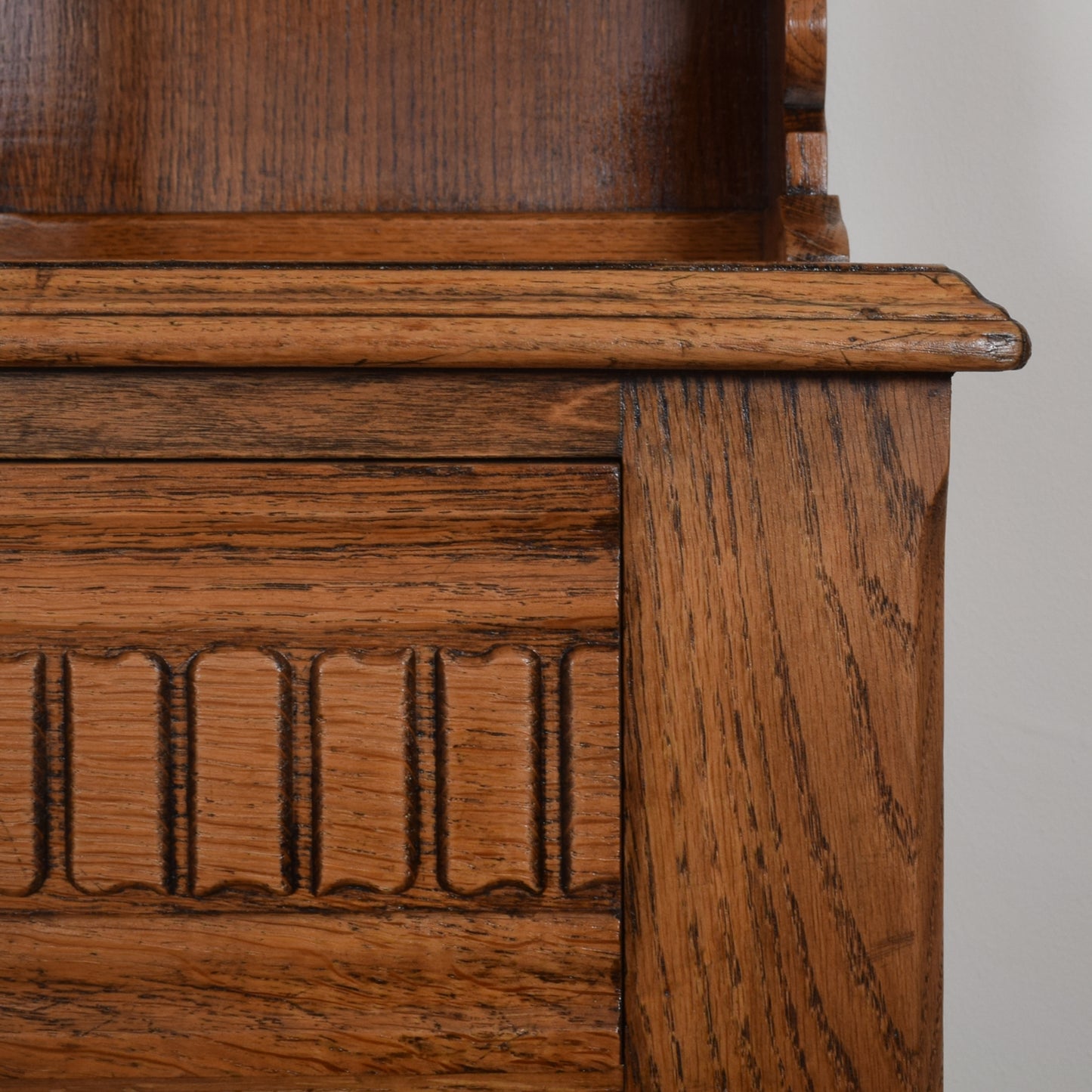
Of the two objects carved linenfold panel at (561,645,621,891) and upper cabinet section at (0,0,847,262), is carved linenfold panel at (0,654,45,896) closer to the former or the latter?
carved linenfold panel at (561,645,621,891)

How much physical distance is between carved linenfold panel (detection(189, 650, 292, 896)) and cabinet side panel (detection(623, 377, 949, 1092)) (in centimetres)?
10

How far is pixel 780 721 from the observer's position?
0.85 ft

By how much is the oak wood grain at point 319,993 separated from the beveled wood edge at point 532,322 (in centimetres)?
16

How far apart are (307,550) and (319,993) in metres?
0.13

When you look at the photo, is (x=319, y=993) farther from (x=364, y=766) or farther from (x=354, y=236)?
(x=354, y=236)

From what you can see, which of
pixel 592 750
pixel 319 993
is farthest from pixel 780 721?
pixel 319 993

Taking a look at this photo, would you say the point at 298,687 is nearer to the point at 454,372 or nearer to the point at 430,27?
the point at 454,372

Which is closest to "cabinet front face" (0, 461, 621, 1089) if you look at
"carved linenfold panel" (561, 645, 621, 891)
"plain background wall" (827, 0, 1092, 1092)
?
"carved linenfold panel" (561, 645, 621, 891)

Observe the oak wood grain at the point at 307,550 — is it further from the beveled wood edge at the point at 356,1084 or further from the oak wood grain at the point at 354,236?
the oak wood grain at the point at 354,236

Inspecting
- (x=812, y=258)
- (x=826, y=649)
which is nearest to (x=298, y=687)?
(x=826, y=649)

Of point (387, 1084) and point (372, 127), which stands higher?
point (372, 127)

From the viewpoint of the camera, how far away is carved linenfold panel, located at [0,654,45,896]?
0.26m

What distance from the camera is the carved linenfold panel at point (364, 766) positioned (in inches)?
10.3

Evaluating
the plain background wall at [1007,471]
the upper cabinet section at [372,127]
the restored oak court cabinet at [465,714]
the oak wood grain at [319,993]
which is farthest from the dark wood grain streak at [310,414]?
the plain background wall at [1007,471]
